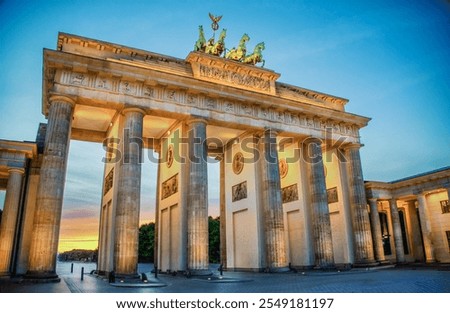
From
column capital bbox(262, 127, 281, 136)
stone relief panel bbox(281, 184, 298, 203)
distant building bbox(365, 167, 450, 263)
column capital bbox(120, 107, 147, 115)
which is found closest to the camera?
column capital bbox(120, 107, 147, 115)

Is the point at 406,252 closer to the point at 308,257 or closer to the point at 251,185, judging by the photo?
the point at 308,257

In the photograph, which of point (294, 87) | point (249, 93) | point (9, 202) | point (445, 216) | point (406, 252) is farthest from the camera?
point (406, 252)

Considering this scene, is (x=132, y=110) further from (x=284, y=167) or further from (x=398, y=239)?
(x=398, y=239)

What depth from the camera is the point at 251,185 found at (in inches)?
958

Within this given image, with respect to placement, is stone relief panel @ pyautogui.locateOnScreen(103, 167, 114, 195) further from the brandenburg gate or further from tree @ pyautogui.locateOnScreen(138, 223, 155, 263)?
tree @ pyautogui.locateOnScreen(138, 223, 155, 263)

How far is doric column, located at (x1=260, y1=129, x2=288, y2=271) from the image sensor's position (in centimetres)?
2164

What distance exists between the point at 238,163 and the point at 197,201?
7402 mm

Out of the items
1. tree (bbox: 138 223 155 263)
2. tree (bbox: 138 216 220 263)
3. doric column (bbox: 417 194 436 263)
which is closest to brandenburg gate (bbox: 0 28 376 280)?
doric column (bbox: 417 194 436 263)

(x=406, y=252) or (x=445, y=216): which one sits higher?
(x=445, y=216)

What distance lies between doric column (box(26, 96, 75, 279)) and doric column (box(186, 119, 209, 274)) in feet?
22.3

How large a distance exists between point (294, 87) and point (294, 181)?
7376 mm

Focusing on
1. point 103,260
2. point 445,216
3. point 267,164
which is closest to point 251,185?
point 267,164

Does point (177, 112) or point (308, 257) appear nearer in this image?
point (177, 112)

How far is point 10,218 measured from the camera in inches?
703
